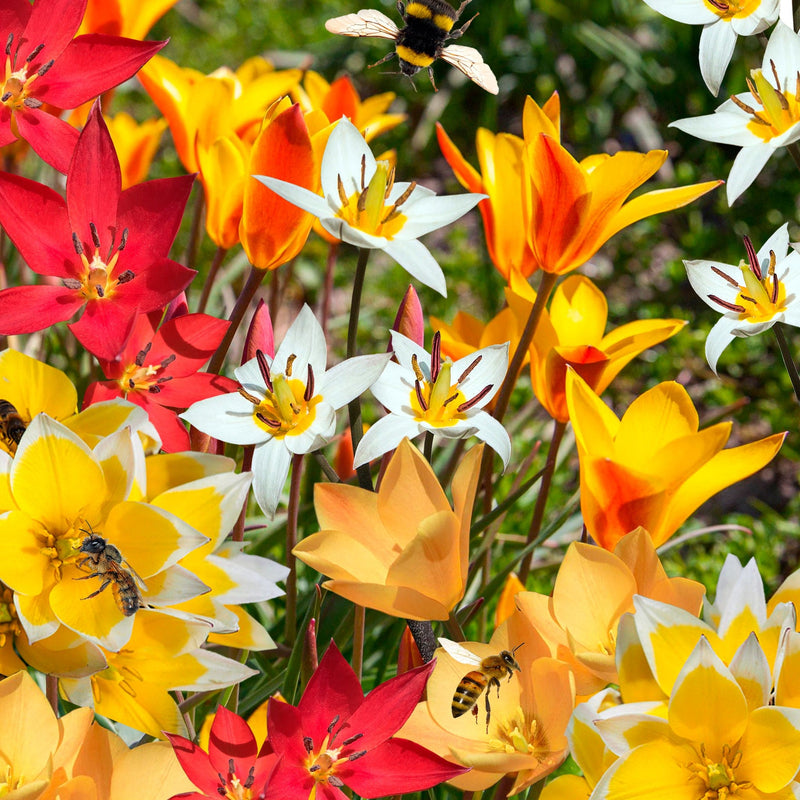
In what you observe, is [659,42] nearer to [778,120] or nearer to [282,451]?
[778,120]

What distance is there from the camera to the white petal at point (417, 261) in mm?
805

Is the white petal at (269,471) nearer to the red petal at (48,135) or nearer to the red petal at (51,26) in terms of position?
the red petal at (48,135)

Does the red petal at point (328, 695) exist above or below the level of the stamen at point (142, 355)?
below

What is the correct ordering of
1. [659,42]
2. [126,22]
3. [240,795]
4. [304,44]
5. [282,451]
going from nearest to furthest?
[240,795] < [282,451] < [126,22] < [659,42] < [304,44]

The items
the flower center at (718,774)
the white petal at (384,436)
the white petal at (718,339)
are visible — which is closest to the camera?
the flower center at (718,774)

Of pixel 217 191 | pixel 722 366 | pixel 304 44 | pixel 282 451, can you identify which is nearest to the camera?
pixel 282 451

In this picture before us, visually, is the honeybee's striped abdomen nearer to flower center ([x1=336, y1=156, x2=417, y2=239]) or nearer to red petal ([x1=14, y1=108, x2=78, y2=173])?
flower center ([x1=336, y1=156, x2=417, y2=239])

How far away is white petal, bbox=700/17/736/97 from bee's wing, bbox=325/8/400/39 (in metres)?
0.29

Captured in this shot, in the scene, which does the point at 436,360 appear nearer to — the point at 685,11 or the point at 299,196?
the point at 299,196

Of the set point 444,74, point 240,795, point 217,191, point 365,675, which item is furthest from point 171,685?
point 444,74

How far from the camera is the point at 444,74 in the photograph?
3043 millimetres

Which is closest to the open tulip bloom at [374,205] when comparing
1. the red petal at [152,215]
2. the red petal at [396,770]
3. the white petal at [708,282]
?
the red petal at [152,215]

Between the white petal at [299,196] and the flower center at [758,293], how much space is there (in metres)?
0.35

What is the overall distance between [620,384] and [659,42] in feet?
3.88
